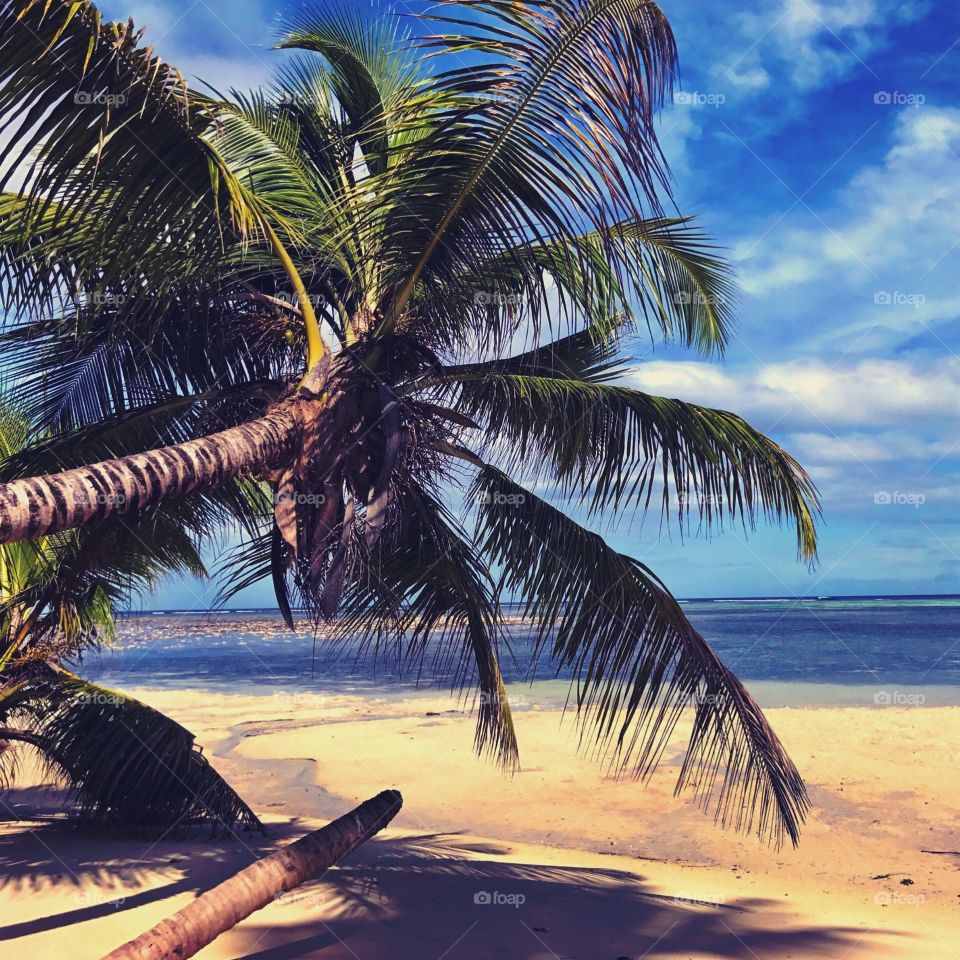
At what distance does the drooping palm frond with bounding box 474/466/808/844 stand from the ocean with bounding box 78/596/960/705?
476cm

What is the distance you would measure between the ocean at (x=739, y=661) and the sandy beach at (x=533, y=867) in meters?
1.88

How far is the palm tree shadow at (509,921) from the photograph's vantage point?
5547 millimetres

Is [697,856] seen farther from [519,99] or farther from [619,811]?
[519,99]

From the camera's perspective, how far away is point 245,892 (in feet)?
13.0

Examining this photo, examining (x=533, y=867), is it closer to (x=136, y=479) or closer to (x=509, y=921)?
(x=509, y=921)

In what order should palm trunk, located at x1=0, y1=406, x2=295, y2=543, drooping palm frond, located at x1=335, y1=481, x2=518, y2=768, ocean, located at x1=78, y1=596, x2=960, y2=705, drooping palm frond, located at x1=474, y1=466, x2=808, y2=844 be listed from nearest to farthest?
palm trunk, located at x1=0, y1=406, x2=295, y2=543
drooping palm frond, located at x1=474, y1=466, x2=808, y2=844
drooping palm frond, located at x1=335, y1=481, x2=518, y2=768
ocean, located at x1=78, y1=596, x2=960, y2=705

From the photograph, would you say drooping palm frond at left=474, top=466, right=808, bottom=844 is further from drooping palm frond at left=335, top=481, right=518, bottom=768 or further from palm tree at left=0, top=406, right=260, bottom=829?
palm tree at left=0, top=406, right=260, bottom=829

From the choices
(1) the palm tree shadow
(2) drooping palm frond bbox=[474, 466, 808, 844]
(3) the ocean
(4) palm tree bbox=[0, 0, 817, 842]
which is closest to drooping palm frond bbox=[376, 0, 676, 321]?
(4) palm tree bbox=[0, 0, 817, 842]

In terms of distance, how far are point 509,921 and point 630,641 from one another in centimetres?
231

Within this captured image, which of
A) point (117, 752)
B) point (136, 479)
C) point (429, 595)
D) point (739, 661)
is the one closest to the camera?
point (136, 479)

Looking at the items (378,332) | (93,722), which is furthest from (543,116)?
(93,722)

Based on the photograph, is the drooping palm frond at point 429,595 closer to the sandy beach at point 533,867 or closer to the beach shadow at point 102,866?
the sandy beach at point 533,867

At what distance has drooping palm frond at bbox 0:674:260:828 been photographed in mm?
6895

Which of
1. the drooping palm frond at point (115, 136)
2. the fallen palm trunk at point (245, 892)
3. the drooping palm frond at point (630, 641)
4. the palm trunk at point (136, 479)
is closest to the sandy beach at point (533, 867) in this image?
the fallen palm trunk at point (245, 892)
